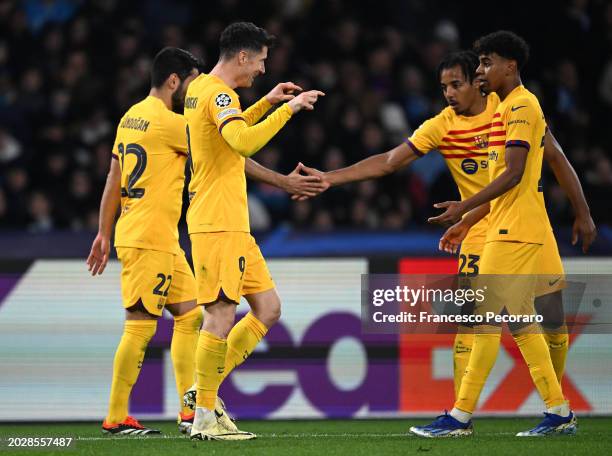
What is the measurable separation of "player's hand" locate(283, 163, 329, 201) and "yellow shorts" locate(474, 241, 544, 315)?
1089 mm

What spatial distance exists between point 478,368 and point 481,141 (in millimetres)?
1486


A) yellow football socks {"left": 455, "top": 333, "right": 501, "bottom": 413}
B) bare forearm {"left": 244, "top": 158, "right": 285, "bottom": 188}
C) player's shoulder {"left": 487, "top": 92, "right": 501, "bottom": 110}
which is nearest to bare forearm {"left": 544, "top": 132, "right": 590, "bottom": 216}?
player's shoulder {"left": 487, "top": 92, "right": 501, "bottom": 110}

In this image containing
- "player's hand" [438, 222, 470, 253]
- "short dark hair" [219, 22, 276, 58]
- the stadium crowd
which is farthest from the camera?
the stadium crowd

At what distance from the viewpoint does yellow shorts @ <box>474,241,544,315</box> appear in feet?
21.1

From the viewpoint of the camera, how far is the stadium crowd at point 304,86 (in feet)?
34.9

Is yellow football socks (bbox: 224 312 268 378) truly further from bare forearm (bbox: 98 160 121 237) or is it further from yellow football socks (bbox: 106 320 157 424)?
bare forearm (bbox: 98 160 121 237)

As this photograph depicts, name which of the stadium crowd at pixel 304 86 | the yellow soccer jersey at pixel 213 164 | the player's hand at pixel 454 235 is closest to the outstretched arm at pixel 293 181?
the yellow soccer jersey at pixel 213 164

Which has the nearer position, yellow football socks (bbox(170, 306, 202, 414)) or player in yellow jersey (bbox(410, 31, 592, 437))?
player in yellow jersey (bbox(410, 31, 592, 437))

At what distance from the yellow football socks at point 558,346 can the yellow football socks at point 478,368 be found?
2.21 ft

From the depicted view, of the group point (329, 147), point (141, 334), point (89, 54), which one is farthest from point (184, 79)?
point (89, 54)

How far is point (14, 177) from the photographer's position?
1058 centimetres

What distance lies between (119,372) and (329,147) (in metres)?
4.99

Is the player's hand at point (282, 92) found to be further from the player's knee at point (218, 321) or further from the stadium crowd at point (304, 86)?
the stadium crowd at point (304, 86)

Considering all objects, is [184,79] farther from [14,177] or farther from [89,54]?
[89,54]
